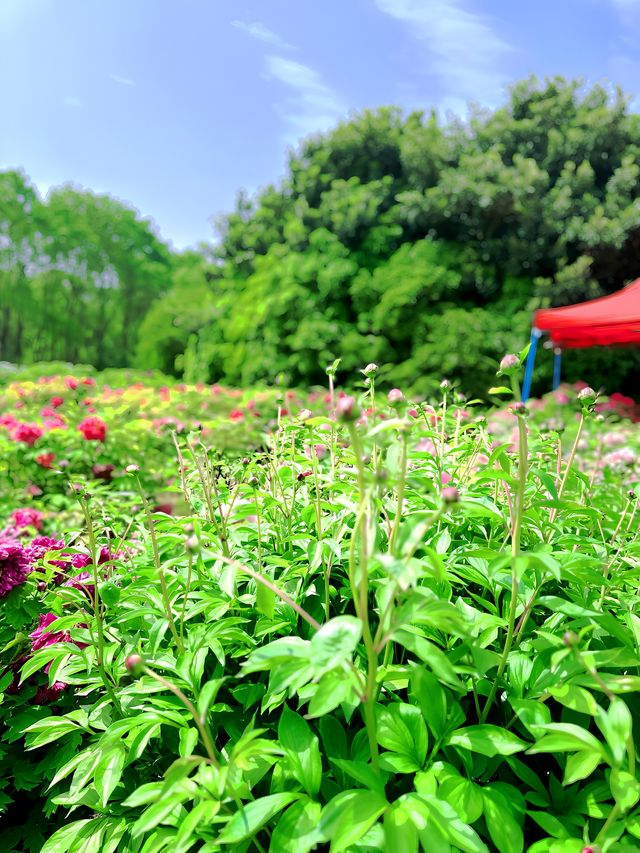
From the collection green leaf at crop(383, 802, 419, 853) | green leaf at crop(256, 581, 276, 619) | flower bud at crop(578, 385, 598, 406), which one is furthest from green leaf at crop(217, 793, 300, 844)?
flower bud at crop(578, 385, 598, 406)

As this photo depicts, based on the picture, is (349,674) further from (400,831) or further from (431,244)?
(431,244)

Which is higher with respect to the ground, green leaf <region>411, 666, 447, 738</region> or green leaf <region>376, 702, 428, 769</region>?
green leaf <region>411, 666, 447, 738</region>

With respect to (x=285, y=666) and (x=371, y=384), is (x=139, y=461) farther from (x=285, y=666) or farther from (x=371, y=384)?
(x=285, y=666)

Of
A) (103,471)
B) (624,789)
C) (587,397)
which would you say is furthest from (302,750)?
(103,471)

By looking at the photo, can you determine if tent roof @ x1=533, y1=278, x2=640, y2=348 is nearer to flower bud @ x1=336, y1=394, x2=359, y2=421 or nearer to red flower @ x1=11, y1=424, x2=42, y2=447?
red flower @ x1=11, y1=424, x2=42, y2=447

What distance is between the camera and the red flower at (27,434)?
15.6 ft

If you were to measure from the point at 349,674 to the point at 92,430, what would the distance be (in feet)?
13.9

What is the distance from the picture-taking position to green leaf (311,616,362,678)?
769mm

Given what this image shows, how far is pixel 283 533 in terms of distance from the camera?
5.37ft

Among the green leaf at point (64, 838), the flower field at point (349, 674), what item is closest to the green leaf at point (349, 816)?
the flower field at point (349, 674)

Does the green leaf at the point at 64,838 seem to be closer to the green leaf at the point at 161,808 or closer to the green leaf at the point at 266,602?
the green leaf at the point at 161,808

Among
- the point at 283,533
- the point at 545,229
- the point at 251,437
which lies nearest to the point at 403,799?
the point at 283,533

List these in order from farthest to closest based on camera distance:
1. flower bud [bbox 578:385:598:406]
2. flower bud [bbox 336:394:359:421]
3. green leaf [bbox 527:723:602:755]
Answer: flower bud [bbox 578:385:598:406] < green leaf [bbox 527:723:602:755] < flower bud [bbox 336:394:359:421]

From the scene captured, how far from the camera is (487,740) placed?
1013mm
